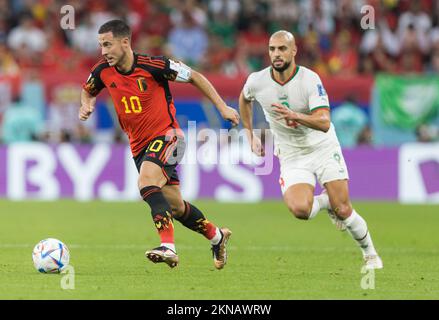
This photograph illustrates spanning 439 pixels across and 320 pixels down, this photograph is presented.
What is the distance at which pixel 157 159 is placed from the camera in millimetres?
9484

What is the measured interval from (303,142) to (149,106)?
1.66 metres

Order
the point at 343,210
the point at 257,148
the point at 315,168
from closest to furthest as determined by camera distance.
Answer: the point at 343,210 → the point at 257,148 → the point at 315,168

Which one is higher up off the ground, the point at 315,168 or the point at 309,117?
the point at 309,117

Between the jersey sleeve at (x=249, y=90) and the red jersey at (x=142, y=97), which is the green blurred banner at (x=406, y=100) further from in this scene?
the red jersey at (x=142, y=97)

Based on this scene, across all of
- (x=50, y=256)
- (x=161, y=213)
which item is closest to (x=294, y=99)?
(x=161, y=213)

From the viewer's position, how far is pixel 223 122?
2006 centimetres

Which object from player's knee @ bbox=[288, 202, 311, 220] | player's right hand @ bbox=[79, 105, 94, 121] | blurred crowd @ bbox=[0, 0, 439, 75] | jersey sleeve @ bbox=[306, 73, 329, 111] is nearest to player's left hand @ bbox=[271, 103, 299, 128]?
jersey sleeve @ bbox=[306, 73, 329, 111]

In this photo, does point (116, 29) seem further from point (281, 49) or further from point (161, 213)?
point (161, 213)

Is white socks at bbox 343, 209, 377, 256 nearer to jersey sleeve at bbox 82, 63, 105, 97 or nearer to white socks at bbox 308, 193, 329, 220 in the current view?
white socks at bbox 308, 193, 329, 220

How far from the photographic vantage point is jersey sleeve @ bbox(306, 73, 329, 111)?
978 centimetres

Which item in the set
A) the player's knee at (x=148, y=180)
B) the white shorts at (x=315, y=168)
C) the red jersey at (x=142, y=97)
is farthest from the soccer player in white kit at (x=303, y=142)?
the player's knee at (x=148, y=180)

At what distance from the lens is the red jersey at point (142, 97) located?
968 cm

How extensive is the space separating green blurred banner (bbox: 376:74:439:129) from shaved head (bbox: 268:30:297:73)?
11.0 metres
